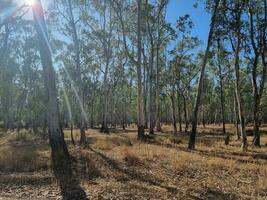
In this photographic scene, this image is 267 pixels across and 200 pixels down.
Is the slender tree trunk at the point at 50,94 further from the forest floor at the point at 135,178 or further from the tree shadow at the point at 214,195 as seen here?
the tree shadow at the point at 214,195

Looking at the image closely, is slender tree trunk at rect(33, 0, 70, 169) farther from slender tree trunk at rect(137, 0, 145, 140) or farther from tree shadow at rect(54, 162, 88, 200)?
slender tree trunk at rect(137, 0, 145, 140)

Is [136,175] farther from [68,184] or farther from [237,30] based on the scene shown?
[237,30]

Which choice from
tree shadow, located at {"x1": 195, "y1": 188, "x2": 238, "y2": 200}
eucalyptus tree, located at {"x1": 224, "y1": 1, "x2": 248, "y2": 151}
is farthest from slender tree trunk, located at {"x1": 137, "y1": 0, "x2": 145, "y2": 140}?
tree shadow, located at {"x1": 195, "y1": 188, "x2": 238, "y2": 200}

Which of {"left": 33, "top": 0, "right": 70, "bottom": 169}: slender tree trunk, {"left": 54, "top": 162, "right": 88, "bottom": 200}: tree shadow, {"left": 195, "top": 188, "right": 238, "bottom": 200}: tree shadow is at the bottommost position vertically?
{"left": 195, "top": 188, "right": 238, "bottom": 200}: tree shadow

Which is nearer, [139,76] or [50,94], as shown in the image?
[50,94]

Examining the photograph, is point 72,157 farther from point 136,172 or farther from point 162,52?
point 162,52

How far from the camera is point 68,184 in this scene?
10062 millimetres

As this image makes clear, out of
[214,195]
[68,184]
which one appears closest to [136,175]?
[68,184]

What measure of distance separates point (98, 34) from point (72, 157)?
22.1m

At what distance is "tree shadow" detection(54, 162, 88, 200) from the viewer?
8.91m

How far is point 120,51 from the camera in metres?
41.9

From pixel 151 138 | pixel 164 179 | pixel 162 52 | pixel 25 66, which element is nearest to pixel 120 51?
pixel 162 52

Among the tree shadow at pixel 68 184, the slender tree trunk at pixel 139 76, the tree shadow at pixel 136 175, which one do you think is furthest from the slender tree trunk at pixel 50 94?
the slender tree trunk at pixel 139 76

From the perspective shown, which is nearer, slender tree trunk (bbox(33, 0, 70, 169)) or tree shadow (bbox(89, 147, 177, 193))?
tree shadow (bbox(89, 147, 177, 193))
